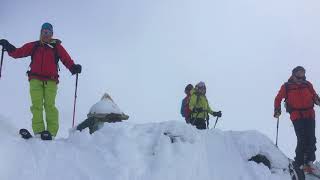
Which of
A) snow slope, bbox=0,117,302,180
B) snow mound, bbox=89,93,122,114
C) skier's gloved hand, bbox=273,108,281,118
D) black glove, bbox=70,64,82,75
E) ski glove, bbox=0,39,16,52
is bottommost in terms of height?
snow slope, bbox=0,117,302,180

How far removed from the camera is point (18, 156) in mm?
8961

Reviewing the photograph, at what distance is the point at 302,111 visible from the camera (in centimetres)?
1259

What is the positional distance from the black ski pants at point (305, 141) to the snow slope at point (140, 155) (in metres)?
0.55

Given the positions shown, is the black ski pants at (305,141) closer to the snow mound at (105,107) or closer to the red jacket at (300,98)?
the red jacket at (300,98)

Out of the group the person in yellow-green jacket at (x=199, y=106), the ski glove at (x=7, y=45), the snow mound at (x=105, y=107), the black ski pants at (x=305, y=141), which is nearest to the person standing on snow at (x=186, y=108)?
the person in yellow-green jacket at (x=199, y=106)

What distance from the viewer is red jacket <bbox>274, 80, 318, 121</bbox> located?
1259 centimetres

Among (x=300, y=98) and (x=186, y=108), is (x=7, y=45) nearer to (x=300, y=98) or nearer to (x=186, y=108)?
(x=186, y=108)

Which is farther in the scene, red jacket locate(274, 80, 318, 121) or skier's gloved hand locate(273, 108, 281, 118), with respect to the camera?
skier's gloved hand locate(273, 108, 281, 118)

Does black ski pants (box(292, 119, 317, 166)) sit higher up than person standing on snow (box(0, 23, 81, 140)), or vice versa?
person standing on snow (box(0, 23, 81, 140))

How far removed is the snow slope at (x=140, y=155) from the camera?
903 cm

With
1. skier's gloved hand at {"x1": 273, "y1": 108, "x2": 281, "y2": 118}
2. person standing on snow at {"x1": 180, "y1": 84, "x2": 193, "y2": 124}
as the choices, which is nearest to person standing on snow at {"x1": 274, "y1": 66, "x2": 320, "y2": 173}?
→ skier's gloved hand at {"x1": 273, "y1": 108, "x2": 281, "y2": 118}

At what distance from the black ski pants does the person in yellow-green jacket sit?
12.0ft

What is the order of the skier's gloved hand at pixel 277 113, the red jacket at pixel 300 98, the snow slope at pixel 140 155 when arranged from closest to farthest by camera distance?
the snow slope at pixel 140 155 < the red jacket at pixel 300 98 < the skier's gloved hand at pixel 277 113

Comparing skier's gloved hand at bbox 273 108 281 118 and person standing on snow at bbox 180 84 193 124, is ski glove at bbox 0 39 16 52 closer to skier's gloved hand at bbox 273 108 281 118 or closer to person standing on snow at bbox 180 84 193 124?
person standing on snow at bbox 180 84 193 124
